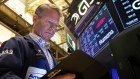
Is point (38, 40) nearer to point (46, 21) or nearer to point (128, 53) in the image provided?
point (46, 21)

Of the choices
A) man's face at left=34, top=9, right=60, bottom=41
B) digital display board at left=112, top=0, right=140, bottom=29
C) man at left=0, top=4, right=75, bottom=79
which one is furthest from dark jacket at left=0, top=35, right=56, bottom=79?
digital display board at left=112, top=0, right=140, bottom=29

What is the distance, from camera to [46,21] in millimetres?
2076

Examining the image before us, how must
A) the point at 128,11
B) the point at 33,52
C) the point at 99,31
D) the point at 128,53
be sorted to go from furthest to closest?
1. the point at 99,31
2. the point at 128,11
3. the point at 33,52
4. the point at 128,53

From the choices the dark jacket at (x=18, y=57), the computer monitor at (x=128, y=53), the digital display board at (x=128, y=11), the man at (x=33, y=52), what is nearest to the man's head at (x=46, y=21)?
the man at (x=33, y=52)

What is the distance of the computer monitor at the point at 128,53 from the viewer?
1.17 metres

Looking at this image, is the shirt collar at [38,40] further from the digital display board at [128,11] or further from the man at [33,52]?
the digital display board at [128,11]

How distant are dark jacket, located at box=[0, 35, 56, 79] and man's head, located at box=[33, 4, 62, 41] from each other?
0.47 feet

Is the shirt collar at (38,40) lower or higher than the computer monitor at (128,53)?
higher

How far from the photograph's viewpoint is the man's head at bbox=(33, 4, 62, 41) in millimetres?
2070

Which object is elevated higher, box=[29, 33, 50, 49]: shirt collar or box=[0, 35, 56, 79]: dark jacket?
box=[29, 33, 50, 49]: shirt collar

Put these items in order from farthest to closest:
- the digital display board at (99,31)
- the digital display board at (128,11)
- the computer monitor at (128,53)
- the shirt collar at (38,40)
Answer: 1. the digital display board at (99,31)
2. the digital display board at (128,11)
3. the shirt collar at (38,40)
4. the computer monitor at (128,53)

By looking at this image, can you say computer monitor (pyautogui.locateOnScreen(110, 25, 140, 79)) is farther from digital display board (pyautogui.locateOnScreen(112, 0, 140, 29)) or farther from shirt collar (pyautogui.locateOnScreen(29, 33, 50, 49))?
digital display board (pyautogui.locateOnScreen(112, 0, 140, 29))

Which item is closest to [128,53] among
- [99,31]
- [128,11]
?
[128,11]

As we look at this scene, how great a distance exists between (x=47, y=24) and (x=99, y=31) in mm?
968
